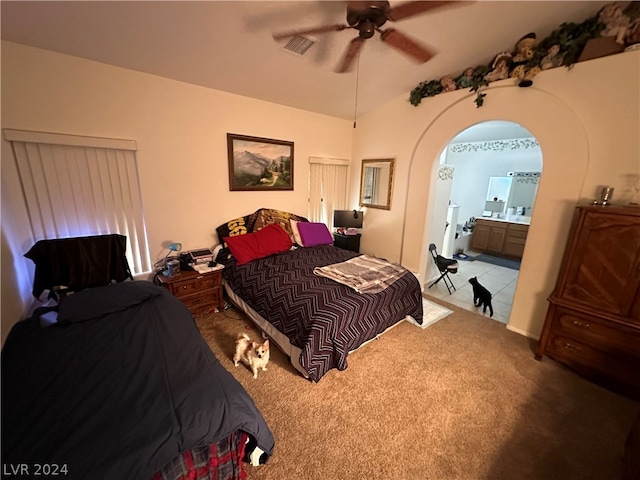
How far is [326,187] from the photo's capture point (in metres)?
4.25

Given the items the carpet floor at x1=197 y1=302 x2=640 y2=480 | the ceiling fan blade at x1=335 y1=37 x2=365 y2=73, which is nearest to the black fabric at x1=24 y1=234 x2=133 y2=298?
the carpet floor at x1=197 y1=302 x2=640 y2=480

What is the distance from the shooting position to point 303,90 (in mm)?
3115

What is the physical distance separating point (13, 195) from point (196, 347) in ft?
6.71

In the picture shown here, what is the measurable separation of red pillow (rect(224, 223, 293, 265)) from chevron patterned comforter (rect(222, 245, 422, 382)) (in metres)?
0.11

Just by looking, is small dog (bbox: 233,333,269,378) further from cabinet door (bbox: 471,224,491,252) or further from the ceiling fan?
cabinet door (bbox: 471,224,491,252)

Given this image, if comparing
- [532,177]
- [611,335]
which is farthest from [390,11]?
[532,177]

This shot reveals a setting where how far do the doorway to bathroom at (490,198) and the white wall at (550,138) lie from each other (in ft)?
→ 5.31

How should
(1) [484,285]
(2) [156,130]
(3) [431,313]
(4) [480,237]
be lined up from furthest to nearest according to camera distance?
(4) [480,237], (1) [484,285], (3) [431,313], (2) [156,130]

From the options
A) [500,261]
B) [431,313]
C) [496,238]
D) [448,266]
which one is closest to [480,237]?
[496,238]

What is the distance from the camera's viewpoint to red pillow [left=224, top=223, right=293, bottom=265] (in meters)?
2.92

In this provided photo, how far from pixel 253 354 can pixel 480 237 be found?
5.58 metres

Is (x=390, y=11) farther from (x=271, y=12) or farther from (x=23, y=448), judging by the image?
(x=23, y=448)

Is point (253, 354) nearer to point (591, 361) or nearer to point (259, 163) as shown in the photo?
point (259, 163)

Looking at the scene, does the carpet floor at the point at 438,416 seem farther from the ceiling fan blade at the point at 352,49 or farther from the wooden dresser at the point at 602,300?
the ceiling fan blade at the point at 352,49
